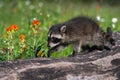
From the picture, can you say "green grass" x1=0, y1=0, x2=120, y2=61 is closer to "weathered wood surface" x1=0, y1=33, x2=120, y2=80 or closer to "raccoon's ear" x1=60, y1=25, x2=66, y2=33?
"raccoon's ear" x1=60, y1=25, x2=66, y2=33

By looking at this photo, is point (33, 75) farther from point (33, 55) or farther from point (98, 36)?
point (98, 36)

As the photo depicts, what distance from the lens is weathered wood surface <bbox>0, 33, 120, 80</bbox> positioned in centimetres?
704

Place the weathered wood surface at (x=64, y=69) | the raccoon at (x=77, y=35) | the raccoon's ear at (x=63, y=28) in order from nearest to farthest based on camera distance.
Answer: the weathered wood surface at (x=64, y=69) → the raccoon at (x=77, y=35) → the raccoon's ear at (x=63, y=28)

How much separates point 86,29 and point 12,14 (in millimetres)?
9717

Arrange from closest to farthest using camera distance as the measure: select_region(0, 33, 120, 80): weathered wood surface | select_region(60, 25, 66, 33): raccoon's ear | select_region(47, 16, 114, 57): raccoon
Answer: select_region(0, 33, 120, 80): weathered wood surface
select_region(47, 16, 114, 57): raccoon
select_region(60, 25, 66, 33): raccoon's ear

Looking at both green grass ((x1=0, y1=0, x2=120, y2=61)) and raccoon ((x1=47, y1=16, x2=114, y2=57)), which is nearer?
raccoon ((x1=47, y1=16, x2=114, y2=57))

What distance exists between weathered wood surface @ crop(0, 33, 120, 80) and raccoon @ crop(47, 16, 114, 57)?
2.07 m

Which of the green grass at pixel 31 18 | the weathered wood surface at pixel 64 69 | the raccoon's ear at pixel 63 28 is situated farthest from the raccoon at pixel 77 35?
the weathered wood surface at pixel 64 69

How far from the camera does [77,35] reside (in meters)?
10.4

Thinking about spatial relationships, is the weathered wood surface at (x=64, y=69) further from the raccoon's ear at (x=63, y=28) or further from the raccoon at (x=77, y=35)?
the raccoon's ear at (x=63, y=28)

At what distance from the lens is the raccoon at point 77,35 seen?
9.93 metres

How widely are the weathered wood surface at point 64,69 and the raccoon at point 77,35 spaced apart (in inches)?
81.4

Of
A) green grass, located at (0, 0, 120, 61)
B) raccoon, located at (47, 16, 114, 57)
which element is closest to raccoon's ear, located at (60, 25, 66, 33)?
raccoon, located at (47, 16, 114, 57)

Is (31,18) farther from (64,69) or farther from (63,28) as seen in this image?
(64,69)
